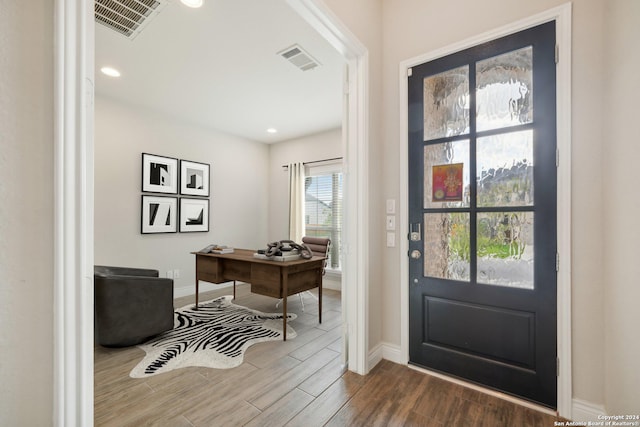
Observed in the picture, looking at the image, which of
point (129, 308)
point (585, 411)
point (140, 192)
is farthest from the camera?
point (140, 192)

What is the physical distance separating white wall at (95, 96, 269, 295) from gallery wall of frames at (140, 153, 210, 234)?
9cm

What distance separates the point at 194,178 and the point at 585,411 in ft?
16.0

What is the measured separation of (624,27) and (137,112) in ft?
15.7

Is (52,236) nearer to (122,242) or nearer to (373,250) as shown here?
(373,250)

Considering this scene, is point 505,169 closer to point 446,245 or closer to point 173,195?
point 446,245

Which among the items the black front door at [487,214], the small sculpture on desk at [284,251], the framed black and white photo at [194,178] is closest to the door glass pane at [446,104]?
the black front door at [487,214]

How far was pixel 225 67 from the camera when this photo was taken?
2.74 meters

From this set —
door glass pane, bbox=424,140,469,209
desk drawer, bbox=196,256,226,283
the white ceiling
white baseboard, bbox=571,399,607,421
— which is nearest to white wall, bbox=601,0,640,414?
white baseboard, bbox=571,399,607,421

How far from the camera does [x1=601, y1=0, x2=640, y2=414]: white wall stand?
1.24 metres

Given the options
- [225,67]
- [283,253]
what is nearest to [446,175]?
[283,253]

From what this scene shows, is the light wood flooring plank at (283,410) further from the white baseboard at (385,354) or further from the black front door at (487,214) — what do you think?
the black front door at (487,214)

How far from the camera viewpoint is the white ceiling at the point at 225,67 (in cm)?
209

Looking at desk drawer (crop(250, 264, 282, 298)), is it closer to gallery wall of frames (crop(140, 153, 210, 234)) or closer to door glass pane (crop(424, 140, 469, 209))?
door glass pane (crop(424, 140, 469, 209))

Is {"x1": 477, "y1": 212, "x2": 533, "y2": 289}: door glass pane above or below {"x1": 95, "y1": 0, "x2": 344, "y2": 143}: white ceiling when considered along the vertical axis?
below
